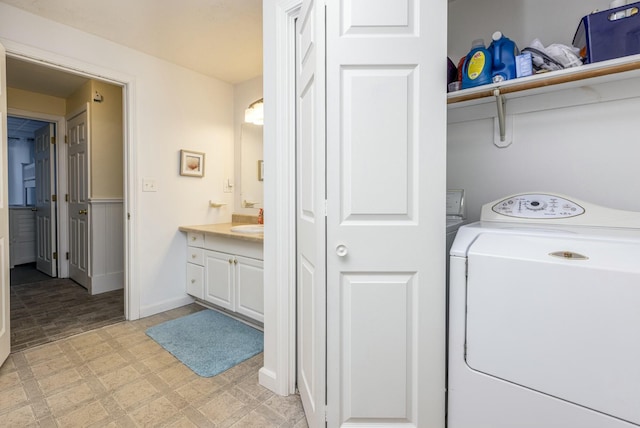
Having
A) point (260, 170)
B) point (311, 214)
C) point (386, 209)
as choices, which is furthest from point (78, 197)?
point (386, 209)

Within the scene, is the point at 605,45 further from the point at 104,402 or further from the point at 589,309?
the point at 104,402

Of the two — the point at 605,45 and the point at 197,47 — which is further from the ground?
the point at 197,47

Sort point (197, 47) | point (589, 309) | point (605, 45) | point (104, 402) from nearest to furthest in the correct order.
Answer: point (589, 309) → point (605, 45) → point (104, 402) → point (197, 47)

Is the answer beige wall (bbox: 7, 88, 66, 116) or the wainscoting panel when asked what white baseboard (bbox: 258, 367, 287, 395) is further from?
beige wall (bbox: 7, 88, 66, 116)

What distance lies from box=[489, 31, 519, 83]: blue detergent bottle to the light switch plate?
2729 mm

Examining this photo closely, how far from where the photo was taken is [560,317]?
948 mm

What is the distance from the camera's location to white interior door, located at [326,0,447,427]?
1.17m

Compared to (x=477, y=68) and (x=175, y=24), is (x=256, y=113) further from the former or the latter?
(x=477, y=68)

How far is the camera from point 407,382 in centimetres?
122

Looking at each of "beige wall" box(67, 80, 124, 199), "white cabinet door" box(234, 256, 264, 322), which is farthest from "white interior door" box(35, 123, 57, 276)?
"white cabinet door" box(234, 256, 264, 322)

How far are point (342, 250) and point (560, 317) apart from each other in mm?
716

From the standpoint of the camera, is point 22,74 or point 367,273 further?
point 22,74

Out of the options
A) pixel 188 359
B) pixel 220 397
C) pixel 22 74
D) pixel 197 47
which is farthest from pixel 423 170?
pixel 22 74

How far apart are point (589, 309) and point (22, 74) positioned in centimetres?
471
